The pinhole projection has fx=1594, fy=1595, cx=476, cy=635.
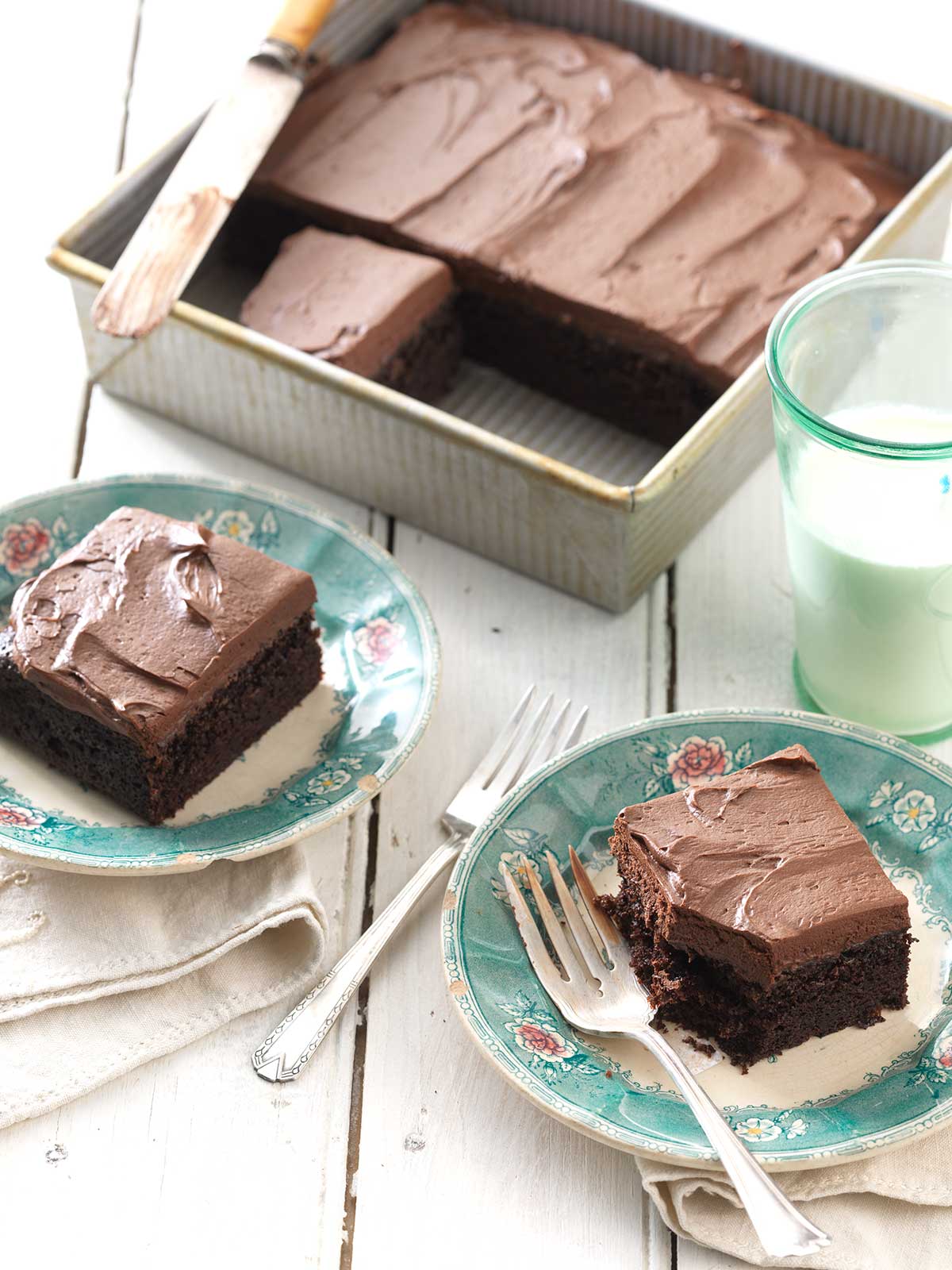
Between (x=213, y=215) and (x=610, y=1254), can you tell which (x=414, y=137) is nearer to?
(x=213, y=215)

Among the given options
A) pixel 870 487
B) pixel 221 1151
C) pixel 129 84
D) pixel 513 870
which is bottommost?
pixel 221 1151

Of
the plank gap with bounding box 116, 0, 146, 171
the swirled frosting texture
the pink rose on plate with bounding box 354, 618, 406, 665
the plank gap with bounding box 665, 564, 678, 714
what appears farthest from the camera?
the plank gap with bounding box 116, 0, 146, 171

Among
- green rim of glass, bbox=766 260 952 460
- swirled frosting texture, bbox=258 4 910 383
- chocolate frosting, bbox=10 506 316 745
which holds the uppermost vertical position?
green rim of glass, bbox=766 260 952 460

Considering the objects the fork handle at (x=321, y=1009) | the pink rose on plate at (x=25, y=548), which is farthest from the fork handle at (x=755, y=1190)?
the pink rose on plate at (x=25, y=548)

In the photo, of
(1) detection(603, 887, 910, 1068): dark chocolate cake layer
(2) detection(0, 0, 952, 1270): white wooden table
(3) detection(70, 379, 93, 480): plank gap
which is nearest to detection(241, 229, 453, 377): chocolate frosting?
(2) detection(0, 0, 952, 1270): white wooden table

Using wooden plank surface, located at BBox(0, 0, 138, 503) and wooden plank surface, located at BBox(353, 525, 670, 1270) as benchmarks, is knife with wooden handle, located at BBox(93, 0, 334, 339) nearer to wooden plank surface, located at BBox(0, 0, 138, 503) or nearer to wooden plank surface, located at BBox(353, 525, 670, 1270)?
wooden plank surface, located at BBox(0, 0, 138, 503)

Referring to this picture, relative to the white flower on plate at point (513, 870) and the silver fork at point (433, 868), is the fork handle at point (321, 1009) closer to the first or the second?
the silver fork at point (433, 868)

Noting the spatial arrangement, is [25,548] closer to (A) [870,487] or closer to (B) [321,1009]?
(B) [321,1009]

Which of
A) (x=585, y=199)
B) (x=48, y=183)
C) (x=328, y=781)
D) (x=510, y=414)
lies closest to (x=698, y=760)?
(x=328, y=781)
